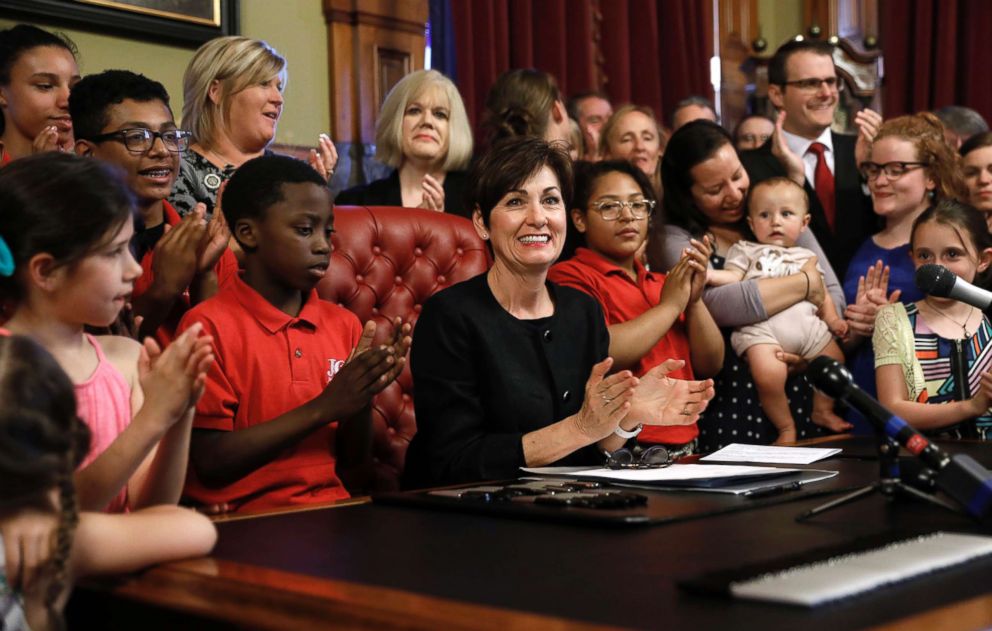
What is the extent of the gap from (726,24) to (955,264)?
4.14 m

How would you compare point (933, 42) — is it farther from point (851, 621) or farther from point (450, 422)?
point (851, 621)

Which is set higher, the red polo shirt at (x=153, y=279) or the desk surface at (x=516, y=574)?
the red polo shirt at (x=153, y=279)

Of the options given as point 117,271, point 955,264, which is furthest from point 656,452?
point 955,264

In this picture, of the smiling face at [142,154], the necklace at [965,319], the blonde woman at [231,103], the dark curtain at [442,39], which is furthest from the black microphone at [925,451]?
→ the dark curtain at [442,39]

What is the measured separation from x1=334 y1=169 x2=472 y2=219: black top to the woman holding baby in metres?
0.66

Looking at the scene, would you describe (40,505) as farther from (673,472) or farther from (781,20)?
(781,20)

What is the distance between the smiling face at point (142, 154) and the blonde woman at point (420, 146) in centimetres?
116

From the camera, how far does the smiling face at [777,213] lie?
12.3 feet

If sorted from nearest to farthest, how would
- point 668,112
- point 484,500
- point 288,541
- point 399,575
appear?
1. point 399,575
2. point 288,541
3. point 484,500
4. point 668,112

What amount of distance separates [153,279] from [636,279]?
4.60ft

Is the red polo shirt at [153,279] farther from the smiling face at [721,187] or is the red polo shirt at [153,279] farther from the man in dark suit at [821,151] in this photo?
the man in dark suit at [821,151]

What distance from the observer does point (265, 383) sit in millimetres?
2354

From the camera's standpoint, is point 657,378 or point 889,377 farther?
point 889,377

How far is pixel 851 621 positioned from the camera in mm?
1110
